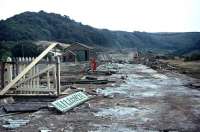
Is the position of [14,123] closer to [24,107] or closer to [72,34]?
[24,107]

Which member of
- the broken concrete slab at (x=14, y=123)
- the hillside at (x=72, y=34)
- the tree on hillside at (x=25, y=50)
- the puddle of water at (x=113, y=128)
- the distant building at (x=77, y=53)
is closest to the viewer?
the puddle of water at (x=113, y=128)

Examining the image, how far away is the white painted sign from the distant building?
179 feet

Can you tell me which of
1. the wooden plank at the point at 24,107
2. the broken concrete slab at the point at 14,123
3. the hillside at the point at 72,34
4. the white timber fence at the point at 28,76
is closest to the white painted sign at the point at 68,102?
the wooden plank at the point at 24,107

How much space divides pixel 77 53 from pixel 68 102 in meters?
58.2

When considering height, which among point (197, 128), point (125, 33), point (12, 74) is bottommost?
point (197, 128)

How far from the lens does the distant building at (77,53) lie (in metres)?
66.7

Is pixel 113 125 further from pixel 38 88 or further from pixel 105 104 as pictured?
pixel 38 88

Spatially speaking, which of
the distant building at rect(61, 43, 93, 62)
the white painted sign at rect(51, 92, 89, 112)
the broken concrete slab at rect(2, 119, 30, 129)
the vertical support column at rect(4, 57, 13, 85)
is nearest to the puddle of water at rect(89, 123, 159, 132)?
the broken concrete slab at rect(2, 119, 30, 129)

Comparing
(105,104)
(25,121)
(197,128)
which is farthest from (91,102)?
(197,128)

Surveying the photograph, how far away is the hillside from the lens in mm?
111375

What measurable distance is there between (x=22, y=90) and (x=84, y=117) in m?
4.46

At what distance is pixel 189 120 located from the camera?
8727 mm

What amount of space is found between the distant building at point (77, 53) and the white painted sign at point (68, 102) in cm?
5441

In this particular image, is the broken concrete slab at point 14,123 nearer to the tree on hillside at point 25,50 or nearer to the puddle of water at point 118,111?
the puddle of water at point 118,111
